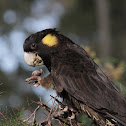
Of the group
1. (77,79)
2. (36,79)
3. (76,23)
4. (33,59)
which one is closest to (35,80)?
(36,79)

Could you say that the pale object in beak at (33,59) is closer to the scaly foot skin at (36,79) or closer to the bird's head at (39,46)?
the bird's head at (39,46)

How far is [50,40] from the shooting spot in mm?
3211

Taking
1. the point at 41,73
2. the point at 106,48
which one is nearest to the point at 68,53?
the point at 41,73

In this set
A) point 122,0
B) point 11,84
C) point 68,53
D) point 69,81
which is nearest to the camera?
point 69,81

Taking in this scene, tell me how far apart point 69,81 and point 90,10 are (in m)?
11.9

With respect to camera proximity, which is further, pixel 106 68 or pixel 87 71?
pixel 106 68

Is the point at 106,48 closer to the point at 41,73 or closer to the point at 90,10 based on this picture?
the point at 90,10

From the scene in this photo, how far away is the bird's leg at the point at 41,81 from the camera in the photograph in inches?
102

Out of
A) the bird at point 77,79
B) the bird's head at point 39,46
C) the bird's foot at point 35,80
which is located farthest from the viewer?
the bird's head at point 39,46

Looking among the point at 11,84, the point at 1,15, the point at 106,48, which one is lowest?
the point at 11,84

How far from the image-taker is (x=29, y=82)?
261 centimetres

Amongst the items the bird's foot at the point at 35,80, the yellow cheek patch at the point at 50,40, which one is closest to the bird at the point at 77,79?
the yellow cheek patch at the point at 50,40

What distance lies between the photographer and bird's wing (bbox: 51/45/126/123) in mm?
2703

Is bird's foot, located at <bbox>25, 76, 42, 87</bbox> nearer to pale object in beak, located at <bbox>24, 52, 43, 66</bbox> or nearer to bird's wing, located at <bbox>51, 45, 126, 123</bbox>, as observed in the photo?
bird's wing, located at <bbox>51, 45, 126, 123</bbox>
